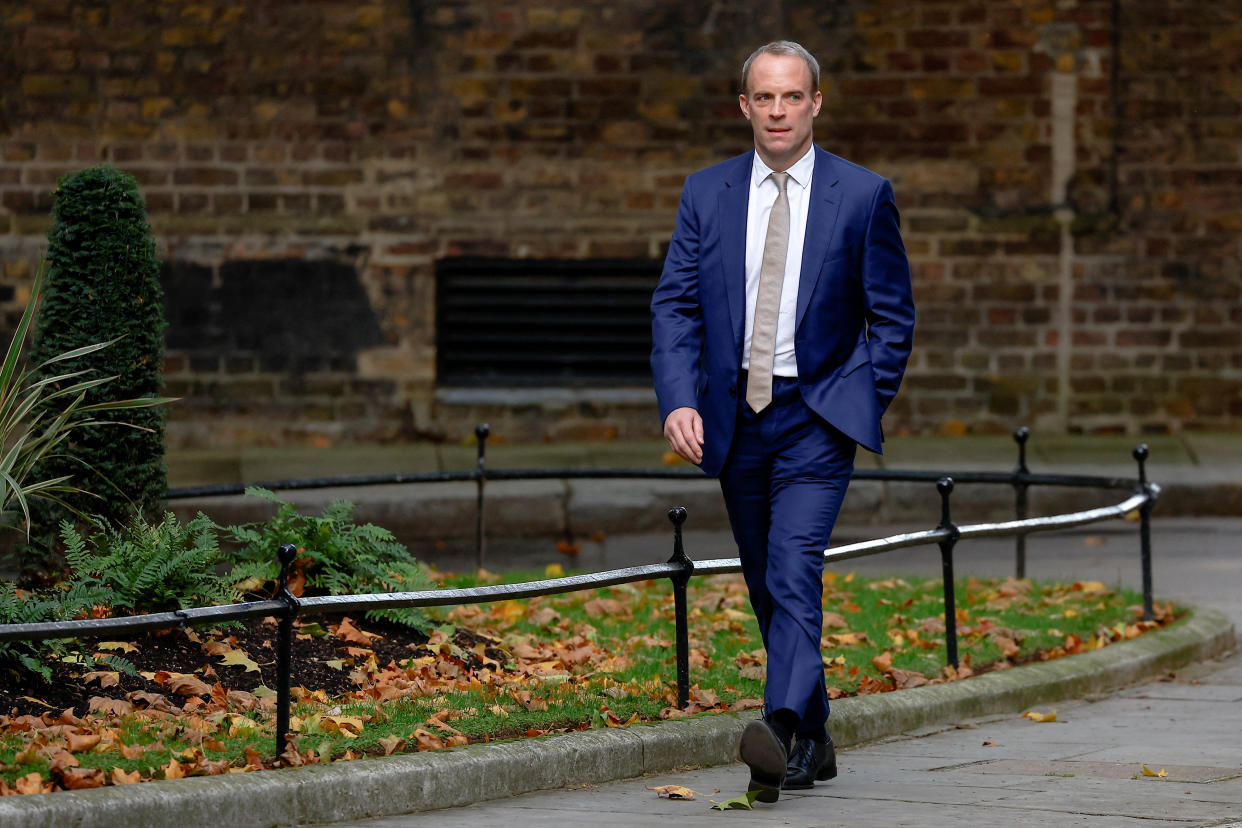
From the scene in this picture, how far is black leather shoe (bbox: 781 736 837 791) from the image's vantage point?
206 inches

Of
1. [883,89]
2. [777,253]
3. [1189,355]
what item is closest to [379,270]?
[883,89]

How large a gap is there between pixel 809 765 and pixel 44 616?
2402 millimetres

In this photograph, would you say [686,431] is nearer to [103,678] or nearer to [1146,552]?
[103,678]

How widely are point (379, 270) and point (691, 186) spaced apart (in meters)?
9.03

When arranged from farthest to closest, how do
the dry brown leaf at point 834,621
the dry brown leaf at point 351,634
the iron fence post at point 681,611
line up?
the dry brown leaf at point 834,621, the dry brown leaf at point 351,634, the iron fence post at point 681,611

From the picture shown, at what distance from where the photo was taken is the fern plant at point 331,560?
6715 mm

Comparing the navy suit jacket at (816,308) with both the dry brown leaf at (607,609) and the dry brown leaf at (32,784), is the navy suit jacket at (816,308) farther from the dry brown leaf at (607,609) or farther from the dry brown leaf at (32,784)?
the dry brown leaf at (607,609)

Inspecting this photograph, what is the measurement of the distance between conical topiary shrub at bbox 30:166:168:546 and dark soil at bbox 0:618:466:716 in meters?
0.88

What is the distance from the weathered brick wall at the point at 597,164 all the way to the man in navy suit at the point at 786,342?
29.4 ft

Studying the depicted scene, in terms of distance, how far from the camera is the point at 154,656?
6031 mm

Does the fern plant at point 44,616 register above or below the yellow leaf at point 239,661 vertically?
above

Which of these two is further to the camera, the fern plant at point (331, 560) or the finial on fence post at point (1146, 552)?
the finial on fence post at point (1146, 552)

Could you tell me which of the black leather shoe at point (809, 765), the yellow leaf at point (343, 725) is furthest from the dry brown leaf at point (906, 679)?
the yellow leaf at point (343, 725)

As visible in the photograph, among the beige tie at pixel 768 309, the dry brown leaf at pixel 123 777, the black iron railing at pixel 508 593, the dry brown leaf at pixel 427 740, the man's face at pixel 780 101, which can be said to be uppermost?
the man's face at pixel 780 101
